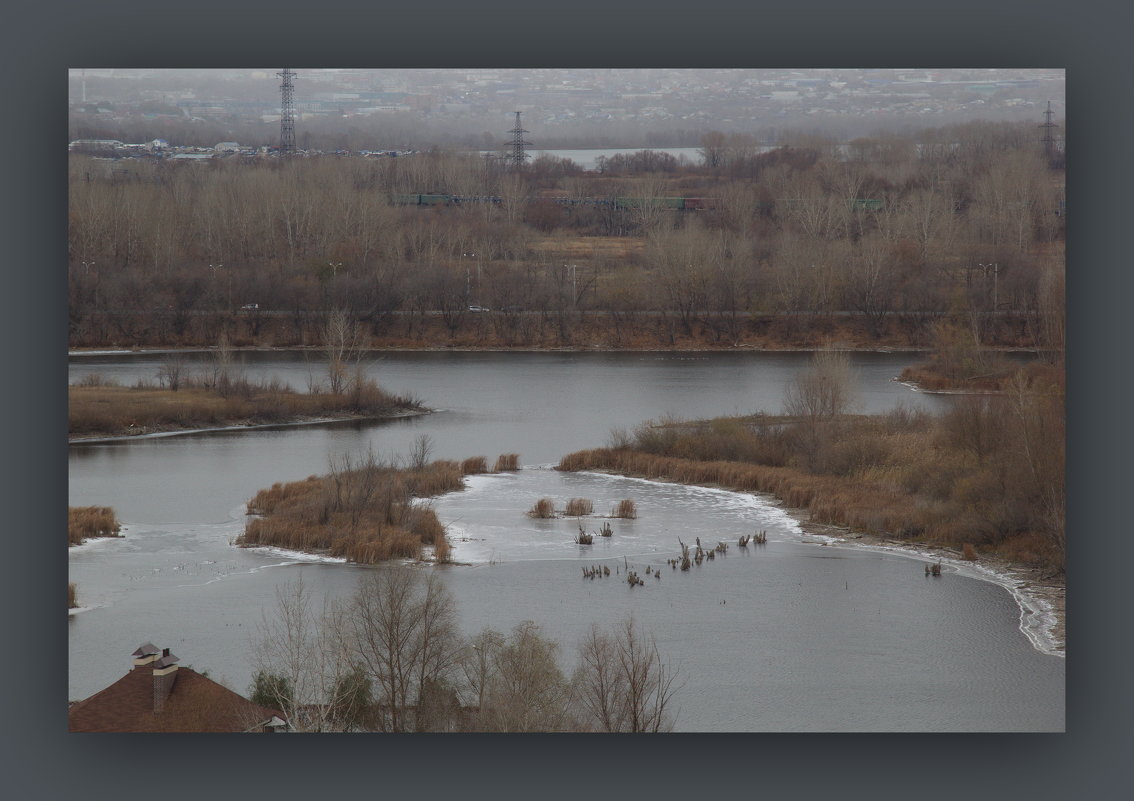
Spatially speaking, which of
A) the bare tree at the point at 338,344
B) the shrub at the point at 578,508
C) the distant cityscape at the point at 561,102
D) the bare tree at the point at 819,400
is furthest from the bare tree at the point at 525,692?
the bare tree at the point at 338,344

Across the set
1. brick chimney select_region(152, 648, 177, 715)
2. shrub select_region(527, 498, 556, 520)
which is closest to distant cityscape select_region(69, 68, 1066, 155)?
brick chimney select_region(152, 648, 177, 715)

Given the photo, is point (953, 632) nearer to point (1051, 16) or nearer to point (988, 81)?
point (988, 81)

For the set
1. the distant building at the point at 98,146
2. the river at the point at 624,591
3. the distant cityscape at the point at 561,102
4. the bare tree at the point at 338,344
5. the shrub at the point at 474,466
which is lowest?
the river at the point at 624,591

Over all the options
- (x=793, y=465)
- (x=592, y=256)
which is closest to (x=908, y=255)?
(x=592, y=256)

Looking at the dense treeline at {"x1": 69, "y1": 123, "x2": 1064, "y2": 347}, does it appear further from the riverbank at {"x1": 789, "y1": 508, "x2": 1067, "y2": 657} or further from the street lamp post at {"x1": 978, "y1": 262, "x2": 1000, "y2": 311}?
the riverbank at {"x1": 789, "y1": 508, "x2": 1067, "y2": 657}

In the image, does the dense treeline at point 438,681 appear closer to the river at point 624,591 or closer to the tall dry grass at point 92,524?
the river at point 624,591

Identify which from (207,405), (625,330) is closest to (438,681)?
(207,405)
